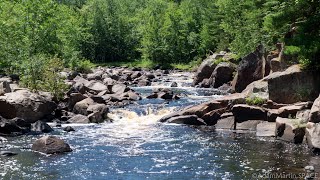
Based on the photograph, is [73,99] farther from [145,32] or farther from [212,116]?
[145,32]

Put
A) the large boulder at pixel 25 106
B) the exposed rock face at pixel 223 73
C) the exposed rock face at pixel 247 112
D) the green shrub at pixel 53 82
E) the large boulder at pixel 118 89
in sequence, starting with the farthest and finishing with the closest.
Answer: the exposed rock face at pixel 223 73, the large boulder at pixel 118 89, the green shrub at pixel 53 82, the large boulder at pixel 25 106, the exposed rock face at pixel 247 112

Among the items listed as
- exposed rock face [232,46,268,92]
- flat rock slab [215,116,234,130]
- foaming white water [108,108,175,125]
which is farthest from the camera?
exposed rock face [232,46,268,92]

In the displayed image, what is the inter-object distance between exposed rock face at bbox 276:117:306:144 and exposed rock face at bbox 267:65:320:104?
126 inches

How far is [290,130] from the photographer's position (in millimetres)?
23984

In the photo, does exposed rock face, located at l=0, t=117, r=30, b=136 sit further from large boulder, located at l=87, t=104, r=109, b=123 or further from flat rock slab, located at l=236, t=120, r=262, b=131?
flat rock slab, located at l=236, t=120, r=262, b=131

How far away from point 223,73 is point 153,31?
139ft

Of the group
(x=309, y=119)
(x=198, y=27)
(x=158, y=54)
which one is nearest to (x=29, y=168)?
(x=309, y=119)

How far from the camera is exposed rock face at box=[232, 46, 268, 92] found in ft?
130

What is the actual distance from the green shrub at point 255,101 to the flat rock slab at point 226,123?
1.67 m

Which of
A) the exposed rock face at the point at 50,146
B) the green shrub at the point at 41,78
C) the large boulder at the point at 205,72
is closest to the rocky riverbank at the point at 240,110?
the exposed rock face at the point at 50,146

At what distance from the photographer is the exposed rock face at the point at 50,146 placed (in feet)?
71.1

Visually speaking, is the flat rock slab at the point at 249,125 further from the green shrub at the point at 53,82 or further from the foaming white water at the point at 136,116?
the green shrub at the point at 53,82

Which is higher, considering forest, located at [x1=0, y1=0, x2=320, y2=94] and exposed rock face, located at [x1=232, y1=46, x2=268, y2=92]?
forest, located at [x1=0, y1=0, x2=320, y2=94]

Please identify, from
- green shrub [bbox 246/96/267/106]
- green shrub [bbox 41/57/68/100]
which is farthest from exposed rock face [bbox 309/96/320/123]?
green shrub [bbox 41/57/68/100]
